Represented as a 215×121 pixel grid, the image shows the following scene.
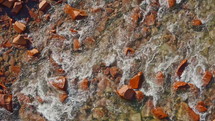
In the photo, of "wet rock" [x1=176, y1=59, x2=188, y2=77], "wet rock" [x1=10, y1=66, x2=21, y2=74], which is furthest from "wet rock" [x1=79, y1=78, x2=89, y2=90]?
"wet rock" [x1=176, y1=59, x2=188, y2=77]

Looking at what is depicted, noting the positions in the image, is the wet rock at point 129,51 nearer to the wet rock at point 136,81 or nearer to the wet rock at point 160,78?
the wet rock at point 136,81

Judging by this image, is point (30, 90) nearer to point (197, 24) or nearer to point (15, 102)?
point (15, 102)

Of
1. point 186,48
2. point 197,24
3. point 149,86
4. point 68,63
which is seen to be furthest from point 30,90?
point 197,24

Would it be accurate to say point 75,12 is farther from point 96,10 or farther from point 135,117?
point 135,117

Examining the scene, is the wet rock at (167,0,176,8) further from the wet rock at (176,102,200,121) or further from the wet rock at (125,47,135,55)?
the wet rock at (176,102,200,121)

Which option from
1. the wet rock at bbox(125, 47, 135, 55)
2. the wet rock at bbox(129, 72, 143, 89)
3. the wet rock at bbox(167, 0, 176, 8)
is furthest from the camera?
the wet rock at bbox(167, 0, 176, 8)

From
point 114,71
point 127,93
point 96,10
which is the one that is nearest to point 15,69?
point 114,71
